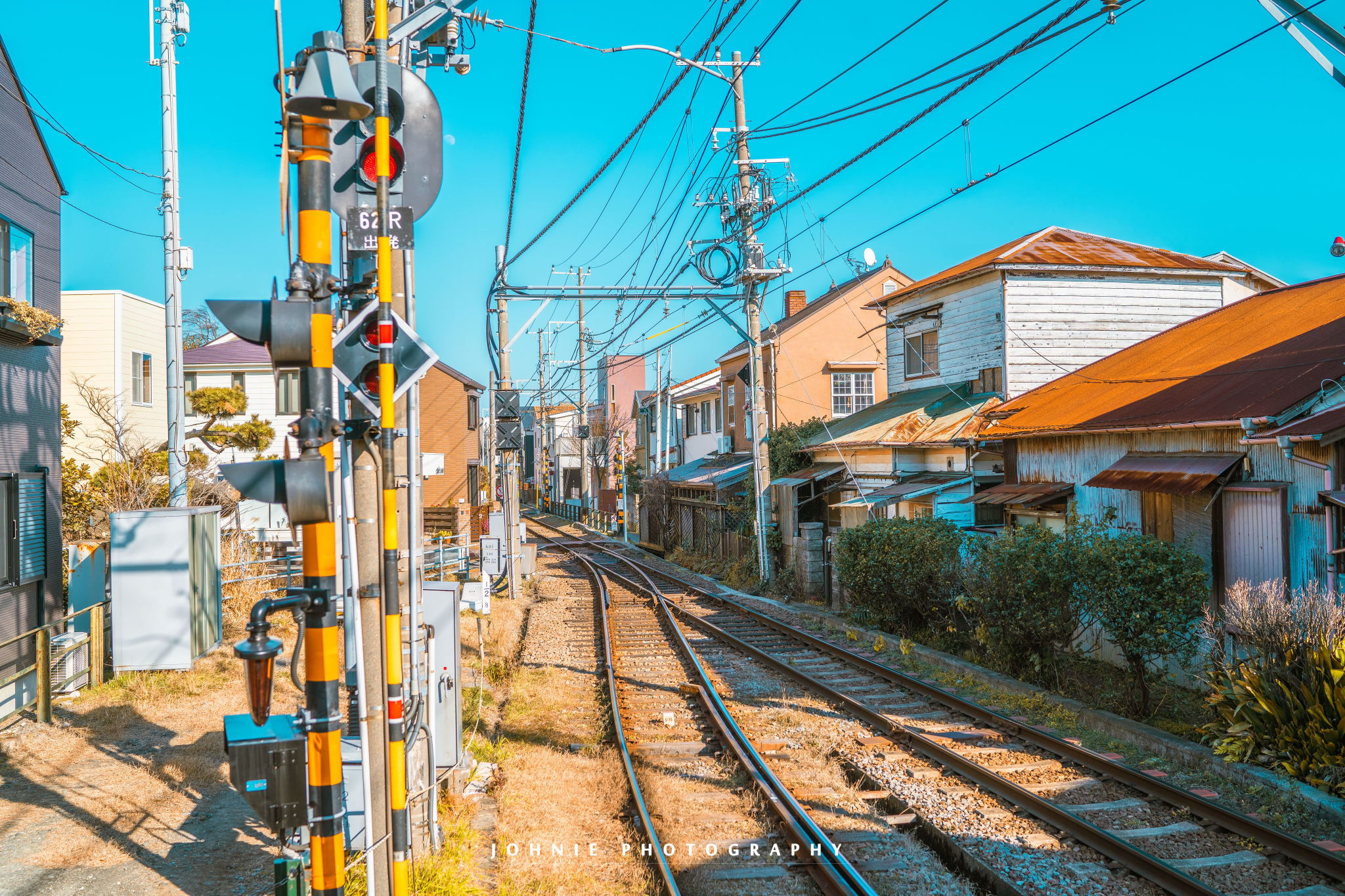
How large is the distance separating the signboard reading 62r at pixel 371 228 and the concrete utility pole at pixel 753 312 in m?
15.6

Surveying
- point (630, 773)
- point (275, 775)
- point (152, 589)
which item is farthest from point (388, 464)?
point (152, 589)

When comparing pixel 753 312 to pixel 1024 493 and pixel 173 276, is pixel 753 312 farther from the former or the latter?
pixel 173 276

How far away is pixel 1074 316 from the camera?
65.0ft

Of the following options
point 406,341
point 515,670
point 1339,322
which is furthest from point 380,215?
point 1339,322

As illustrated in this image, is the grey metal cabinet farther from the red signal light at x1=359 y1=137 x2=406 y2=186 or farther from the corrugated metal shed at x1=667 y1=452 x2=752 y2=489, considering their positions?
the corrugated metal shed at x1=667 y1=452 x2=752 y2=489

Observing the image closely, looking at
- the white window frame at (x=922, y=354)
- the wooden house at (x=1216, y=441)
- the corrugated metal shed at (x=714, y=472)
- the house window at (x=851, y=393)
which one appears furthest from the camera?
the house window at (x=851, y=393)

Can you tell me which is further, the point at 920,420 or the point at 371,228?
the point at 920,420

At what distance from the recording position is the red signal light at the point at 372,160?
470 centimetres

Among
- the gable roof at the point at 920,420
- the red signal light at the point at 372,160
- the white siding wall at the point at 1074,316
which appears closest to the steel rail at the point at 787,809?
the red signal light at the point at 372,160

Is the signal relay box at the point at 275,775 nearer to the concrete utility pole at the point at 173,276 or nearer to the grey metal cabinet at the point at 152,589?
the grey metal cabinet at the point at 152,589

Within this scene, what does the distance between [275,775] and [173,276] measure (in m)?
10.5

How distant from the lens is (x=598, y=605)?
19047 mm

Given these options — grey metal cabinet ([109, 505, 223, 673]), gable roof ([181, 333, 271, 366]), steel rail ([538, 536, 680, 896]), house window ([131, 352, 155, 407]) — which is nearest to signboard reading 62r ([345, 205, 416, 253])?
steel rail ([538, 536, 680, 896])

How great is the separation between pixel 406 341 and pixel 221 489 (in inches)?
729
